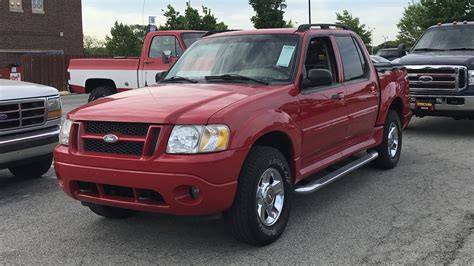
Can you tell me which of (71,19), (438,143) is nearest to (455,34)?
(438,143)

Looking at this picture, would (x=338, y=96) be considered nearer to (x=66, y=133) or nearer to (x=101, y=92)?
(x=66, y=133)

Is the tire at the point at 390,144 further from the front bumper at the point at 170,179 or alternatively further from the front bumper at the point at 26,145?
the front bumper at the point at 26,145

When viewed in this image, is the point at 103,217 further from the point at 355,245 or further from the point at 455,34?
the point at 455,34

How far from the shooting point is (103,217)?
16.9 feet

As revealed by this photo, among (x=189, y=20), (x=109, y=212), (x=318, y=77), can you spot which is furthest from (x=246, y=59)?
(x=189, y=20)

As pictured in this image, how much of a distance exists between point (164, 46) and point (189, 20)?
71.1 ft

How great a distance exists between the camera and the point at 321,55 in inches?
221

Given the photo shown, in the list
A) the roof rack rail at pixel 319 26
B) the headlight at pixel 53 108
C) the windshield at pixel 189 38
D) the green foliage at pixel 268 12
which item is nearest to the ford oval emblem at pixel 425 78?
the roof rack rail at pixel 319 26

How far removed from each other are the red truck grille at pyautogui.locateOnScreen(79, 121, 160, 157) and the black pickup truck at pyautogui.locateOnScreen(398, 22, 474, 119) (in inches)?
276

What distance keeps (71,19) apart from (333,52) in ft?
106

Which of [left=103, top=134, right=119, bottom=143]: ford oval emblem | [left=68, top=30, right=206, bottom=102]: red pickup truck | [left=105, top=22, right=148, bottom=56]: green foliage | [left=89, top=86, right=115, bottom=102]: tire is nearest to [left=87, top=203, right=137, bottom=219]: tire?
[left=103, top=134, right=119, bottom=143]: ford oval emblem

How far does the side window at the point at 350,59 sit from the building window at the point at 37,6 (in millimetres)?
30305

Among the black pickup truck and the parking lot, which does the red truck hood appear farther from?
the black pickup truck

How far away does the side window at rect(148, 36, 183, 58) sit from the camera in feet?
39.8
